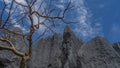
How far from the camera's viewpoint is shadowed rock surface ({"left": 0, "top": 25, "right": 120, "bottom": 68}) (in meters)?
19.2

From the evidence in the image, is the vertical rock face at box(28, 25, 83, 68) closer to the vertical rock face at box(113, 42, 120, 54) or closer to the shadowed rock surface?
the shadowed rock surface

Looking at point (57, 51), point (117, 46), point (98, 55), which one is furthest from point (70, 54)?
point (117, 46)

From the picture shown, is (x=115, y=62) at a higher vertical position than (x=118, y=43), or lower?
lower

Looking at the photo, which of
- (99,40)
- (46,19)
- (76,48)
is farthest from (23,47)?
(46,19)

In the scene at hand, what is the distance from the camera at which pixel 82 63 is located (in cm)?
1917

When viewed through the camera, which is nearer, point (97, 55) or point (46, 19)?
point (46, 19)

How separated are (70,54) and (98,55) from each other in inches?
79.0

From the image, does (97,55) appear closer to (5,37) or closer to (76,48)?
(76,48)

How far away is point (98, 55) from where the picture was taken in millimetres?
19609

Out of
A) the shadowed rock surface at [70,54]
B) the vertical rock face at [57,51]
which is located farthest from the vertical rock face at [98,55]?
the vertical rock face at [57,51]

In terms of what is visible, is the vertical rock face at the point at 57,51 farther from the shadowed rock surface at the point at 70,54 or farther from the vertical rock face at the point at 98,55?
the vertical rock face at the point at 98,55

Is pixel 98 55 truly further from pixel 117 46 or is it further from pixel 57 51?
pixel 57 51

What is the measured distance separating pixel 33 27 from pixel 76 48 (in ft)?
34.0

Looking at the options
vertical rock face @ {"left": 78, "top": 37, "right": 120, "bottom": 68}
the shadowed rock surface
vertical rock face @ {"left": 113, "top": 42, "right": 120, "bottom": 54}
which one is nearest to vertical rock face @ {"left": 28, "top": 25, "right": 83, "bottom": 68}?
the shadowed rock surface
